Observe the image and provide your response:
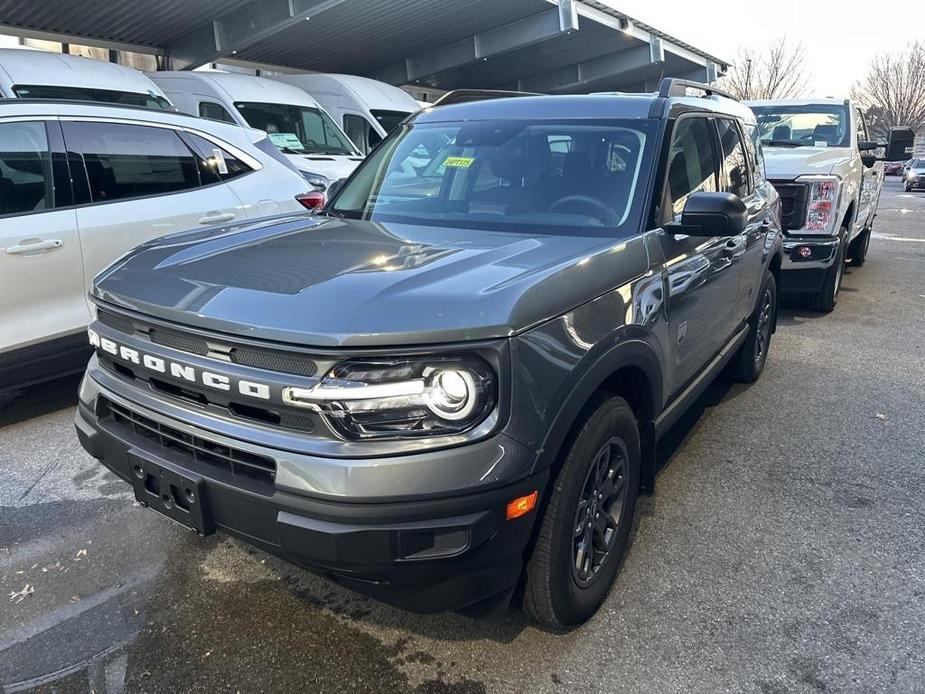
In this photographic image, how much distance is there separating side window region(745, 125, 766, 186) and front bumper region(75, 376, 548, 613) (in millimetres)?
3396

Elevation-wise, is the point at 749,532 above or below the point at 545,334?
below

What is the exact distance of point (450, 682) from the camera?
235cm

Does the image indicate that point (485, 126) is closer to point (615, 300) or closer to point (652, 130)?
point (652, 130)

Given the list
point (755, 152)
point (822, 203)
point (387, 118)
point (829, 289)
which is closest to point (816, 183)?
point (822, 203)

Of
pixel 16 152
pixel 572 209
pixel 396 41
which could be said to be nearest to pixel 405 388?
pixel 572 209

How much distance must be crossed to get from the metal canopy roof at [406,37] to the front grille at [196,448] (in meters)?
12.5

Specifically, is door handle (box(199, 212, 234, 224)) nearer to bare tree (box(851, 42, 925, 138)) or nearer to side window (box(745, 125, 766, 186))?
side window (box(745, 125, 766, 186))

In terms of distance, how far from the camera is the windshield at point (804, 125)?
25.2 ft

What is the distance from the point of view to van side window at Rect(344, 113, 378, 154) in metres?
12.1

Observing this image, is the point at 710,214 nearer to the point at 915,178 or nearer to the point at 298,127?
the point at 298,127

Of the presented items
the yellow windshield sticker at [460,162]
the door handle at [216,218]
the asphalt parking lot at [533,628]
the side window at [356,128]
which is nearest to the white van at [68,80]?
the door handle at [216,218]

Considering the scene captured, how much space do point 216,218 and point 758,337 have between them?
12.7ft

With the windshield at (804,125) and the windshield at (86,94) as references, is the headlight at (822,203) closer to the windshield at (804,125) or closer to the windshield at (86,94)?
the windshield at (804,125)

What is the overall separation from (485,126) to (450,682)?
97.6 inches
